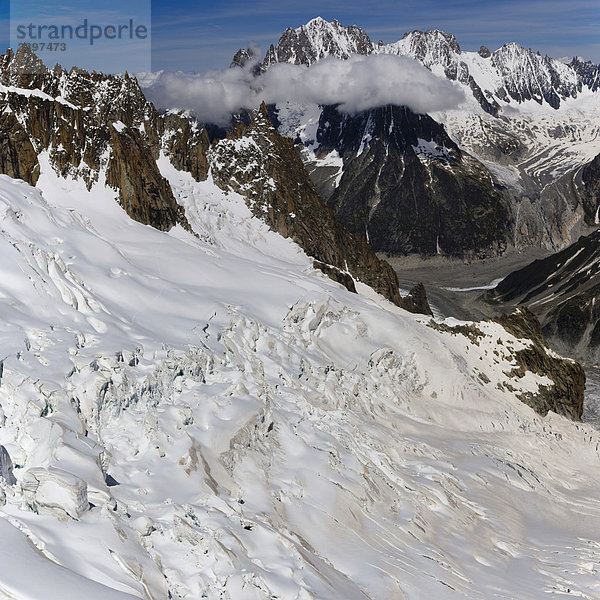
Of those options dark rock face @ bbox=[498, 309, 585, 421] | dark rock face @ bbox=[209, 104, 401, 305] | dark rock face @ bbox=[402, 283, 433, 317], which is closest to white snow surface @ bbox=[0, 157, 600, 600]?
dark rock face @ bbox=[498, 309, 585, 421]

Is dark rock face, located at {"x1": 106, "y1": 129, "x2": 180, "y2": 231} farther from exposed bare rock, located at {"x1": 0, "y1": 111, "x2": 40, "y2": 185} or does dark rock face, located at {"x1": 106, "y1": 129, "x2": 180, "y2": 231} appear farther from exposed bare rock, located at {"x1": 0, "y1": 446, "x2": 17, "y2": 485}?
exposed bare rock, located at {"x1": 0, "y1": 446, "x2": 17, "y2": 485}

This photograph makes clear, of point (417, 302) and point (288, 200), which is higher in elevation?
point (288, 200)

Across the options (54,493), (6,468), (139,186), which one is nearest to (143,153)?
(139,186)

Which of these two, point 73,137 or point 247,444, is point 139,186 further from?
point 247,444

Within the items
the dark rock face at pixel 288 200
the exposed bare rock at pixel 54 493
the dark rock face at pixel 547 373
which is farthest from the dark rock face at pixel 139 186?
the exposed bare rock at pixel 54 493

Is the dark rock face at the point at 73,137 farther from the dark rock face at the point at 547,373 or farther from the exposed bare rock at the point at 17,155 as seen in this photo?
the dark rock face at the point at 547,373

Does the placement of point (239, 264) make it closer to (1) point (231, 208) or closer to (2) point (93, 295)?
(2) point (93, 295)
